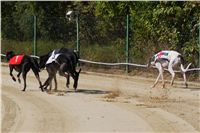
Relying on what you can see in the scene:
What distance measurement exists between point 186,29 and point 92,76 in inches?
158

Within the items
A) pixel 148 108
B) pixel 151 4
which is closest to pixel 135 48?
pixel 151 4

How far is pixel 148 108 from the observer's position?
48.0ft

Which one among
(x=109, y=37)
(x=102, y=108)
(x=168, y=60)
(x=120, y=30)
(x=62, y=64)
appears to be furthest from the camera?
(x=109, y=37)

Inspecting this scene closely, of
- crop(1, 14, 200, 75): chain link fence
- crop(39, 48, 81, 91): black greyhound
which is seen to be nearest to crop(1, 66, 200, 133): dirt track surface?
crop(39, 48, 81, 91): black greyhound

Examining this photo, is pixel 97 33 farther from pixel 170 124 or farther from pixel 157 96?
pixel 170 124

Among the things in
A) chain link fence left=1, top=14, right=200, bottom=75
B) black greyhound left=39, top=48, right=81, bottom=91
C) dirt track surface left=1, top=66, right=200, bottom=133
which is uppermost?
chain link fence left=1, top=14, right=200, bottom=75

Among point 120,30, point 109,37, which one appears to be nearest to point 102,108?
point 120,30

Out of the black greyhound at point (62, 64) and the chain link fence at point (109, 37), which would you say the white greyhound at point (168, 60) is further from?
the black greyhound at point (62, 64)

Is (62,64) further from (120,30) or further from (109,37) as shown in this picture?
(109,37)

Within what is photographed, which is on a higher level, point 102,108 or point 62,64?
point 62,64

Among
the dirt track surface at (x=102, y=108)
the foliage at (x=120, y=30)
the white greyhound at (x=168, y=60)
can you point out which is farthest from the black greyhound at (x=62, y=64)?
the foliage at (x=120, y=30)

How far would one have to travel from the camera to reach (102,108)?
47.8 feet

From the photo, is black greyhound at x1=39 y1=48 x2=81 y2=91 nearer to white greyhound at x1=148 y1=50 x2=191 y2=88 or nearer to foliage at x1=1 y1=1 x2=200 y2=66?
white greyhound at x1=148 y1=50 x2=191 y2=88

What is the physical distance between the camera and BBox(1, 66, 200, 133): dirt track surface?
1195 centimetres
